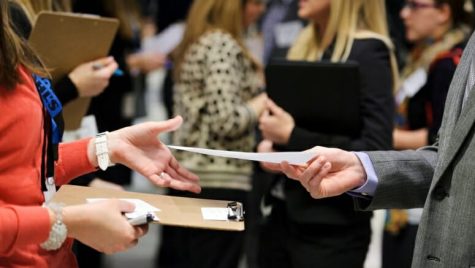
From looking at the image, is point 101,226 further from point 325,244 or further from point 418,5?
point 418,5

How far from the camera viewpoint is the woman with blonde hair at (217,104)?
143 inches

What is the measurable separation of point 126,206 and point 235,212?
0.25m

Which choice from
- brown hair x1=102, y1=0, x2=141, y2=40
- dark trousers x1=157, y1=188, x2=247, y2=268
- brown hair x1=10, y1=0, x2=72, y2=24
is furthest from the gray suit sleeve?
brown hair x1=102, y1=0, x2=141, y2=40

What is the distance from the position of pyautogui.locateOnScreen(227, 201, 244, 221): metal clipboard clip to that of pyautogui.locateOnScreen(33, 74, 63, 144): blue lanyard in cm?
50

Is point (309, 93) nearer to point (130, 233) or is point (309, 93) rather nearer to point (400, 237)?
point (400, 237)

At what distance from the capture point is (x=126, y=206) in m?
1.75

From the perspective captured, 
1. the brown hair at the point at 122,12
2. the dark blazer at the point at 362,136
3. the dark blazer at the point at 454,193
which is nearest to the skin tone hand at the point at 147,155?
the dark blazer at the point at 454,193

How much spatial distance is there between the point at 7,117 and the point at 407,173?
3.30 ft

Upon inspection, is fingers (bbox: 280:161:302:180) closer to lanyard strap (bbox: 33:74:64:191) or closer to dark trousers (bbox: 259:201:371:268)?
lanyard strap (bbox: 33:74:64:191)

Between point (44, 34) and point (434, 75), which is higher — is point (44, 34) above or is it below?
above

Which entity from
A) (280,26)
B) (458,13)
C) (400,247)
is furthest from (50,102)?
(280,26)

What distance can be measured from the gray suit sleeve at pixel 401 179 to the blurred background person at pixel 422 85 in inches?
47.9

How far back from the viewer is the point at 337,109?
290cm

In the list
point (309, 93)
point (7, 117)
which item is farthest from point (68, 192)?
point (309, 93)
